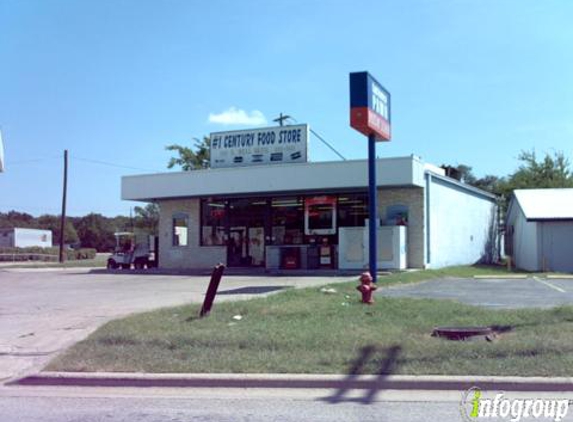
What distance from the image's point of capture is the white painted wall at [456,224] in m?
29.3

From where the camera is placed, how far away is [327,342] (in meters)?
9.80

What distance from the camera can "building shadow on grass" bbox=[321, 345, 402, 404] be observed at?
7.66 m

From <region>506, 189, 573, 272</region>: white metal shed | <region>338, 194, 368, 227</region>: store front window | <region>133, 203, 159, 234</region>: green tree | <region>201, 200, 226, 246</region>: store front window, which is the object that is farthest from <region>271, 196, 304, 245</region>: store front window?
<region>133, 203, 159, 234</region>: green tree

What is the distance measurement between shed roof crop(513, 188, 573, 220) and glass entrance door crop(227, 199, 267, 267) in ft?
41.7

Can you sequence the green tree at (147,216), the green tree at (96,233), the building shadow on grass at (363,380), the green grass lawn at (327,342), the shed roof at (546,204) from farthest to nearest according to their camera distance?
the green tree at (96,233), the green tree at (147,216), the shed roof at (546,204), the green grass lawn at (327,342), the building shadow on grass at (363,380)

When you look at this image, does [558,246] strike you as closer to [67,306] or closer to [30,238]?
[67,306]

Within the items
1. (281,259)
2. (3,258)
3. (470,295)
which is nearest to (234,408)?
(470,295)

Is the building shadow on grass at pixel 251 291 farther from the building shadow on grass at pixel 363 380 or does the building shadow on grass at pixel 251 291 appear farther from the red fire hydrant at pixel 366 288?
the building shadow on grass at pixel 363 380

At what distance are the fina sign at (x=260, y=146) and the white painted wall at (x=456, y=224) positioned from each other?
660 cm

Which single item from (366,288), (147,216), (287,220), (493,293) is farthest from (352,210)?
(147,216)

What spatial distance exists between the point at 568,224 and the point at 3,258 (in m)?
54.7

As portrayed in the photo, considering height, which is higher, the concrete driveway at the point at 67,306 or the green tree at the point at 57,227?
the green tree at the point at 57,227

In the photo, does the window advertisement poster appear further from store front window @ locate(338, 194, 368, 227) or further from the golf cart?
the golf cart

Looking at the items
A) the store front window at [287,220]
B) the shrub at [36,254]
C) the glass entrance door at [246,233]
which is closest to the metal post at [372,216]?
the store front window at [287,220]
